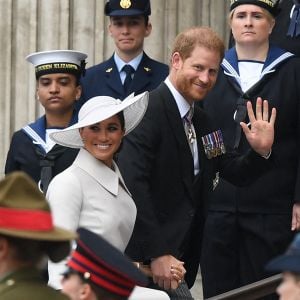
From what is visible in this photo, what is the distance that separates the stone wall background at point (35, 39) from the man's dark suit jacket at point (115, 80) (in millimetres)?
1284

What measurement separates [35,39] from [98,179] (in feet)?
11.4

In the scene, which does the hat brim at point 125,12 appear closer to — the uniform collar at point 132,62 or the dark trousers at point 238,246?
the uniform collar at point 132,62

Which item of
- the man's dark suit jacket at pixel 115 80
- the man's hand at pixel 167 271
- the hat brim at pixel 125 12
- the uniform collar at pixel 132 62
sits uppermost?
the hat brim at pixel 125 12

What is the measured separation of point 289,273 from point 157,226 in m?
3.05

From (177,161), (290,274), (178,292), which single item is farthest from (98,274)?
(177,161)

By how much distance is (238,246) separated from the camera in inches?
378

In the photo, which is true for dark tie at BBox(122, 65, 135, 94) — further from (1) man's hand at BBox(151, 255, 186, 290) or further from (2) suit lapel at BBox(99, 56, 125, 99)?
(1) man's hand at BBox(151, 255, 186, 290)

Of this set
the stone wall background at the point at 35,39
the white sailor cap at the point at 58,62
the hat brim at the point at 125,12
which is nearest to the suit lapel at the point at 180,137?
the white sailor cap at the point at 58,62

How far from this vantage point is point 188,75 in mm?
8539

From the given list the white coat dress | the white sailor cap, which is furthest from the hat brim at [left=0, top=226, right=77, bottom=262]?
the white sailor cap

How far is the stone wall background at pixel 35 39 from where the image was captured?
36.3 ft

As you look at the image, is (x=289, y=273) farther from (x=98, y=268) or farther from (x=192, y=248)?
(x=192, y=248)

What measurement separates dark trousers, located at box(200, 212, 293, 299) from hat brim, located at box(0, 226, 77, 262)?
398 centimetres

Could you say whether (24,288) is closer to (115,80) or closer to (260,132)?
(260,132)
